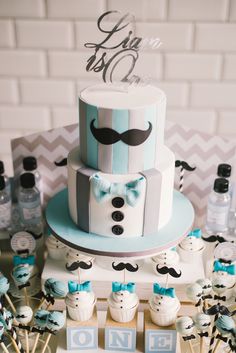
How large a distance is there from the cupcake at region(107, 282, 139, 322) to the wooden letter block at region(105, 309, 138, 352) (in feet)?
0.07

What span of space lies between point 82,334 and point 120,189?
1.31 feet

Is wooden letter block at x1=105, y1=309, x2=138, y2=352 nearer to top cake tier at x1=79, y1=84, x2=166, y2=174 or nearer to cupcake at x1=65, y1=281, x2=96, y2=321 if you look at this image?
cupcake at x1=65, y1=281, x2=96, y2=321

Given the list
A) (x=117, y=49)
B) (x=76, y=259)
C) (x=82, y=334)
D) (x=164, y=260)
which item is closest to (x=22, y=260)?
(x=76, y=259)

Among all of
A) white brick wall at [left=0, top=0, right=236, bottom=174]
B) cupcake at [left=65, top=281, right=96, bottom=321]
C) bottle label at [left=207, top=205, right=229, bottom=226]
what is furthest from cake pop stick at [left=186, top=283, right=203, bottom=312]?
white brick wall at [left=0, top=0, right=236, bottom=174]

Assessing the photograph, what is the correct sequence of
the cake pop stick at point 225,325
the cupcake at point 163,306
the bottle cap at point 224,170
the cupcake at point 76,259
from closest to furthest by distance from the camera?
1. the cake pop stick at point 225,325
2. the cupcake at point 163,306
3. the cupcake at point 76,259
4. the bottle cap at point 224,170

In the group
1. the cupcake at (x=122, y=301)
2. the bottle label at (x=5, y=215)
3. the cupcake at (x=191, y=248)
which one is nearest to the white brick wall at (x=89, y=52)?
the bottle label at (x=5, y=215)

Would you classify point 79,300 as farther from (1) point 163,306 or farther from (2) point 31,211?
(2) point 31,211

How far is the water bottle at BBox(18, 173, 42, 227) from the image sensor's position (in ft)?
4.92

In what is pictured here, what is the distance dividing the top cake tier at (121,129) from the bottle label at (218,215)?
42cm

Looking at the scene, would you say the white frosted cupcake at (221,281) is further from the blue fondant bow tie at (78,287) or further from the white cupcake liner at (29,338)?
the white cupcake liner at (29,338)

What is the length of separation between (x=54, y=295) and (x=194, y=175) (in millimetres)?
629

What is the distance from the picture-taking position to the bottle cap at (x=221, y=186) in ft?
A: 4.53

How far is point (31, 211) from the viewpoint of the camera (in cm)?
150

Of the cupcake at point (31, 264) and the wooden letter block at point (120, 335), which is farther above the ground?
the cupcake at point (31, 264)
